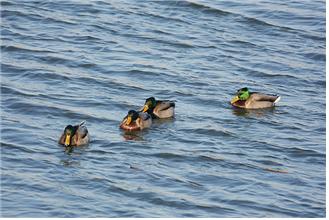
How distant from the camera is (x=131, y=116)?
2036 cm

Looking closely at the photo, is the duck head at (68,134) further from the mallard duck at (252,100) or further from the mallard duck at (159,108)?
the mallard duck at (252,100)

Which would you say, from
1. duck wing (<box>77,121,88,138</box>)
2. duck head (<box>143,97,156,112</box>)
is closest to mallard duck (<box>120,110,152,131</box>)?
duck head (<box>143,97,156,112</box>)

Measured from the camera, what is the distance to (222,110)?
859 inches

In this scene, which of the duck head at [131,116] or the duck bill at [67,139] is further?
the duck head at [131,116]

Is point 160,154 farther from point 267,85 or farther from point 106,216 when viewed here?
point 267,85

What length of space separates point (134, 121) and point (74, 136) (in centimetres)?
164

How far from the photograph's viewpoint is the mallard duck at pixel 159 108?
21.1 meters

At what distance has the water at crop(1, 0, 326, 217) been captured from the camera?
1703 centimetres

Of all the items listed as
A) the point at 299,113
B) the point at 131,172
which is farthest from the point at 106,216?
the point at 299,113

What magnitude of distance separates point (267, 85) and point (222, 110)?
6.54ft

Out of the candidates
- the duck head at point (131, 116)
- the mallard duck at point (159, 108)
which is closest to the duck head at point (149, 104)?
the mallard duck at point (159, 108)

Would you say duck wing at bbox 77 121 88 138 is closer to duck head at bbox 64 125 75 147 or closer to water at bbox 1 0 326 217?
duck head at bbox 64 125 75 147

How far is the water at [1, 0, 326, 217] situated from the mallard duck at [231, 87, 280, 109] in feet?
0.68

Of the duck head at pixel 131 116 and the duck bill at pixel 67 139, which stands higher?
the duck head at pixel 131 116
